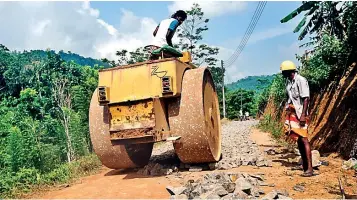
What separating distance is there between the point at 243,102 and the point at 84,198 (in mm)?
46205

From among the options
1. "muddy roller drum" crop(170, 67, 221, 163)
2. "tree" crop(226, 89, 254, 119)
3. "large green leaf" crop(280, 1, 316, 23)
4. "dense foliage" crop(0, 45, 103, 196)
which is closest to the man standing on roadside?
"muddy roller drum" crop(170, 67, 221, 163)

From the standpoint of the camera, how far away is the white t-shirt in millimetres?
6461

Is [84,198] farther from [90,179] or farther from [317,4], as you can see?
[317,4]

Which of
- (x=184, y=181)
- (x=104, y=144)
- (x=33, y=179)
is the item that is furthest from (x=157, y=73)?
(x=33, y=179)

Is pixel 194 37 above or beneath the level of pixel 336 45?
above

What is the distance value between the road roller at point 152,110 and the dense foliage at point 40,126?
1757 millimetres

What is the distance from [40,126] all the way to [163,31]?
24.8 ft

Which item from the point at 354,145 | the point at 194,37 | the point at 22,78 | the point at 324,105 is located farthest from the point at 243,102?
the point at 354,145

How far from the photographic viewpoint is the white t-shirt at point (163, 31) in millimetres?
6461

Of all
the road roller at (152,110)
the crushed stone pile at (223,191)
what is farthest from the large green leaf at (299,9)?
the crushed stone pile at (223,191)

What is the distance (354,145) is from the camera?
18.7 feet

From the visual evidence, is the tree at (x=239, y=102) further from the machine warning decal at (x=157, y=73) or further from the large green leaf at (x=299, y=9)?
the machine warning decal at (x=157, y=73)

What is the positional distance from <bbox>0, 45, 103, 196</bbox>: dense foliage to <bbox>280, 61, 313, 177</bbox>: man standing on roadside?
422cm

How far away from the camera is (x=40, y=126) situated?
40.3 feet
